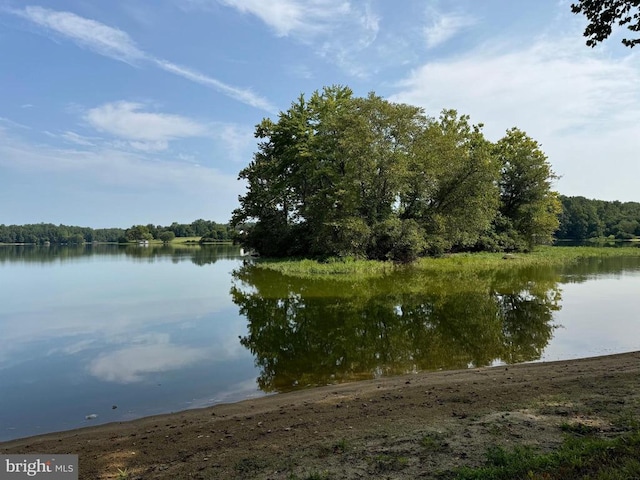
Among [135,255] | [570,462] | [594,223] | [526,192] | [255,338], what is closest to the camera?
[570,462]

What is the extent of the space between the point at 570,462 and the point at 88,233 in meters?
182

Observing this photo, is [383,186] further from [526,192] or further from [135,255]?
[135,255]

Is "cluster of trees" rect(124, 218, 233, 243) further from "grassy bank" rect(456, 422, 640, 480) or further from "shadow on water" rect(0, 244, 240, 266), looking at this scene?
"grassy bank" rect(456, 422, 640, 480)

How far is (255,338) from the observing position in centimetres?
1184

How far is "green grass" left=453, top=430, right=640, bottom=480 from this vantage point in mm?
3379

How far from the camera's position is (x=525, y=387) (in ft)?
20.8

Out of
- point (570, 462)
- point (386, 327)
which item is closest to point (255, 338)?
point (386, 327)

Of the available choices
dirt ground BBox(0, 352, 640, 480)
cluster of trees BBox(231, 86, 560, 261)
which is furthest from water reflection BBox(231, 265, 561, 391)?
cluster of trees BBox(231, 86, 560, 261)

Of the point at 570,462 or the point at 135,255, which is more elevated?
the point at 570,462

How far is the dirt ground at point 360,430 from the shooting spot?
13.6 ft

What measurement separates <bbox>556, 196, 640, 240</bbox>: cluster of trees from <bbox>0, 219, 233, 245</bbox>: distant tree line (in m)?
92.8

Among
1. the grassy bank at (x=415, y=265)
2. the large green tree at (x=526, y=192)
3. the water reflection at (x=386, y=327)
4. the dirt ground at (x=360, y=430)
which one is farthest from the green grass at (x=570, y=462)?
the large green tree at (x=526, y=192)

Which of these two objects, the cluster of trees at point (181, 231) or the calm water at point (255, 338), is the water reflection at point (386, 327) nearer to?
the calm water at point (255, 338)

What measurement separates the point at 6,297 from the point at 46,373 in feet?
49.7
